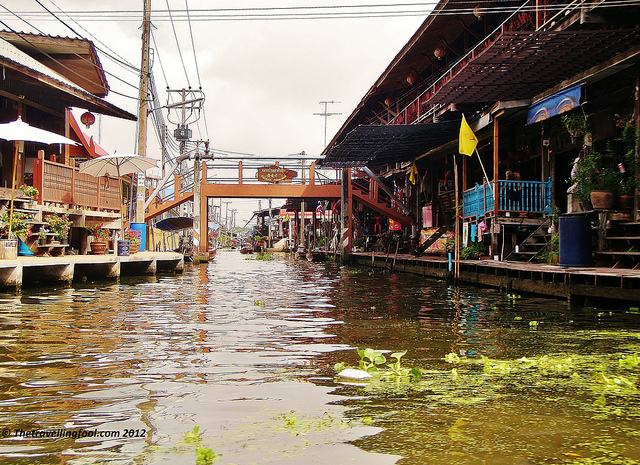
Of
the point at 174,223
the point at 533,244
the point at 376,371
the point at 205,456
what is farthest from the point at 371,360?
the point at 174,223

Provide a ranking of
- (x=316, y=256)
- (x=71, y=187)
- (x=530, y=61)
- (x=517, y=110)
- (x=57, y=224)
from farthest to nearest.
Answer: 1. (x=316, y=256)
2. (x=71, y=187)
3. (x=57, y=224)
4. (x=517, y=110)
5. (x=530, y=61)

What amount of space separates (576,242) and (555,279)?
33.1 inches

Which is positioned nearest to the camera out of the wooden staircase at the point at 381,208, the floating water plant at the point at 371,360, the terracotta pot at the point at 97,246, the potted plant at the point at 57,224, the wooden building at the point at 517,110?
the floating water plant at the point at 371,360

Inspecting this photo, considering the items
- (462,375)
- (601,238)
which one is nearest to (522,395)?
(462,375)

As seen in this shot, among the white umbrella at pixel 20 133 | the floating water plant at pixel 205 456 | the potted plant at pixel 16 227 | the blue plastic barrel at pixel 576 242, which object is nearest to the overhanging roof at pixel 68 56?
the white umbrella at pixel 20 133

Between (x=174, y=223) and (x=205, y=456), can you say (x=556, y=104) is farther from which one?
(x=174, y=223)

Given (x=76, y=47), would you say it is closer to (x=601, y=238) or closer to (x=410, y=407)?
(x=601, y=238)

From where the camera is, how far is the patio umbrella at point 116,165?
54.2 feet

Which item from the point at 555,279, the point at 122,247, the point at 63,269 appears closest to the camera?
the point at 555,279

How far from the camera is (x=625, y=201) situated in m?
10.0

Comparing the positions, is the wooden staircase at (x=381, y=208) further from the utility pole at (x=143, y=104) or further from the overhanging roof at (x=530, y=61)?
the overhanging roof at (x=530, y=61)

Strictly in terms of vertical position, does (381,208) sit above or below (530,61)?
below

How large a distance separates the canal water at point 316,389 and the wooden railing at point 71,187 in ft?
24.5

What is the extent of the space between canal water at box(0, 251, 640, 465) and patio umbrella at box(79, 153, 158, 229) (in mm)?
9400
